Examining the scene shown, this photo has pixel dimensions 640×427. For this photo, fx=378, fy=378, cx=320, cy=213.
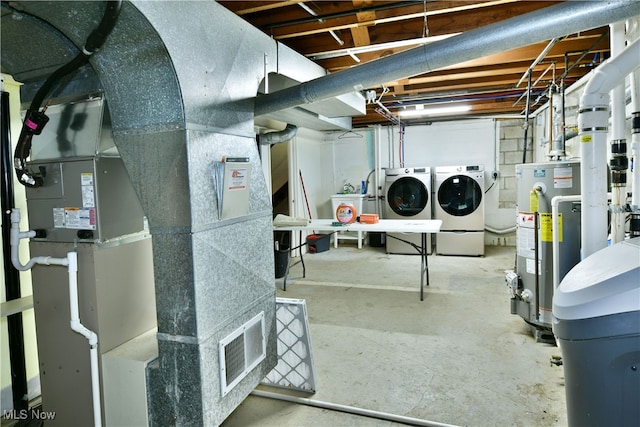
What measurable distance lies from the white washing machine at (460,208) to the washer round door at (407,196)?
228 millimetres

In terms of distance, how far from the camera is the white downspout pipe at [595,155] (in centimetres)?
177

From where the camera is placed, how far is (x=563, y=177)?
2.66 meters

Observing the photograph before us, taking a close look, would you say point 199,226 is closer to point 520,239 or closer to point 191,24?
point 191,24

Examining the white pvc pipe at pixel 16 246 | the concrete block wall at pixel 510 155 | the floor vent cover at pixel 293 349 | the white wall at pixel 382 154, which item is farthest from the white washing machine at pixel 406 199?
the white pvc pipe at pixel 16 246

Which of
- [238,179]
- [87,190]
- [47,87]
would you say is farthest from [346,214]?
[47,87]

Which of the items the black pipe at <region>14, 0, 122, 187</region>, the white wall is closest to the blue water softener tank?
the black pipe at <region>14, 0, 122, 187</region>

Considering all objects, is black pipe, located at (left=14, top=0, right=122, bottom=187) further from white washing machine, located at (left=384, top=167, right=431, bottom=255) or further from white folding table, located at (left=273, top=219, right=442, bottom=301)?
white washing machine, located at (left=384, top=167, right=431, bottom=255)

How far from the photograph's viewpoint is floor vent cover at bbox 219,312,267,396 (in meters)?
1.59

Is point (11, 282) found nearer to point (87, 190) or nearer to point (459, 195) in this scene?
point (87, 190)

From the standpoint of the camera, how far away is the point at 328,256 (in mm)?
6039

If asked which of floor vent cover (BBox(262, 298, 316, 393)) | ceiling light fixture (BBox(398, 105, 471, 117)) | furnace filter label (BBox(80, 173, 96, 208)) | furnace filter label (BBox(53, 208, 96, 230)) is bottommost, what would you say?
floor vent cover (BBox(262, 298, 316, 393))

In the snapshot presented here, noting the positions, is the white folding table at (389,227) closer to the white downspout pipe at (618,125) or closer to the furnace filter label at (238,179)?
the white downspout pipe at (618,125)

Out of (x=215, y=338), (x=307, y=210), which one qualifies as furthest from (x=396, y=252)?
(x=215, y=338)

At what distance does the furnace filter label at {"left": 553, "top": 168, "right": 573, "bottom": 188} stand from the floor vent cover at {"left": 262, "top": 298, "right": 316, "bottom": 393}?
6.50 ft
